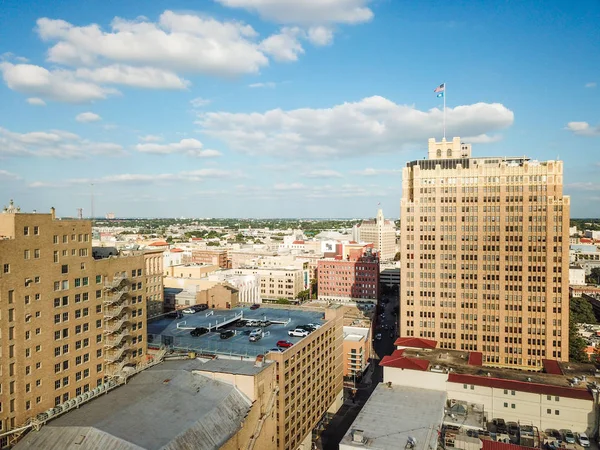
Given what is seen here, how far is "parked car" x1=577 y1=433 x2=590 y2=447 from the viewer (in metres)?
76.7

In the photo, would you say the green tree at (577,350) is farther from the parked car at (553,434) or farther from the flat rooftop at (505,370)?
the parked car at (553,434)

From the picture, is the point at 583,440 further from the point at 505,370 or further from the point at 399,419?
the point at 399,419

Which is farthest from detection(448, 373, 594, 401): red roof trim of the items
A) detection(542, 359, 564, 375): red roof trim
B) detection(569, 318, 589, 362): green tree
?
detection(569, 318, 589, 362): green tree

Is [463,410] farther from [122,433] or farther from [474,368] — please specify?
[122,433]

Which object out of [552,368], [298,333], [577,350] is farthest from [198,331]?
[577,350]

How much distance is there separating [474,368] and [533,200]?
1890 inches

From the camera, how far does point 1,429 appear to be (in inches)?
2050

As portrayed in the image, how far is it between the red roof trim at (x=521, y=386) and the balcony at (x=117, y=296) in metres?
61.6

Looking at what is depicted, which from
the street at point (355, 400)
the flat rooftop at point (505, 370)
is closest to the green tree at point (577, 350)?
the flat rooftop at point (505, 370)

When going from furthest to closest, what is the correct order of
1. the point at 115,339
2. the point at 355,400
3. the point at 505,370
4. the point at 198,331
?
the point at 355,400 → the point at 505,370 → the point at 198,331 → the point at 115,339

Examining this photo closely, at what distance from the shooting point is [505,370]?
95500 mm

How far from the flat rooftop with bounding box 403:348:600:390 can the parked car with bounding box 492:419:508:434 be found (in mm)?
8103

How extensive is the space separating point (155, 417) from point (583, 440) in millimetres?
69155

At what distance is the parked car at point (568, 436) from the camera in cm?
7756
